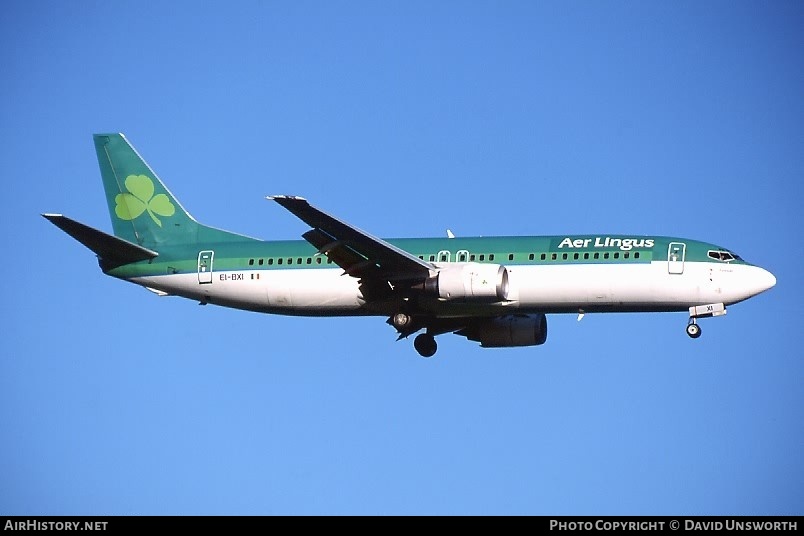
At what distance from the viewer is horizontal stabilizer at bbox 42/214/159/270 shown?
59656 millimetres

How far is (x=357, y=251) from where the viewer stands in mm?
59031

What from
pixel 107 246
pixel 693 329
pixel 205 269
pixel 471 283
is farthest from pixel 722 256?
pixel 107 246

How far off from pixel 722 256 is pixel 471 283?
10016 mm

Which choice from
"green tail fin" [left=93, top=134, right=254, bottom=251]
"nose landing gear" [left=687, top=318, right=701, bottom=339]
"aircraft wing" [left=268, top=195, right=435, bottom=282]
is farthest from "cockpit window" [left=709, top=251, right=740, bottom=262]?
"green tail fin" [left=93, top=134, right=254, bottom=251]

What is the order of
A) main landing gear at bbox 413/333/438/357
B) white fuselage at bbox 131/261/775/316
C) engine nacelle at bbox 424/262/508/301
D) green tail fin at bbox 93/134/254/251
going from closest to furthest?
engine nacelle at bbox 424/262/508/301
white fuselage at bbox 131/261/775/316
main landing gear at bbox 413/333/438/357
green tail fin at bbox 93/134/254/251

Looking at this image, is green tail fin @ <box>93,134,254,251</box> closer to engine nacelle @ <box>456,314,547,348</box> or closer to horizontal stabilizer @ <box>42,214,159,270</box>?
horizontal stabilizer @ <box>42,214,159,270</box>

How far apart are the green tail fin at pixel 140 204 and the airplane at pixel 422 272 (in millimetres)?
63

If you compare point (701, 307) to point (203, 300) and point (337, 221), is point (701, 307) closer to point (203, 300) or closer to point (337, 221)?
point (337, 221)

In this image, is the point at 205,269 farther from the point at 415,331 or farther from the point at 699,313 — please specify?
the point at 699,313

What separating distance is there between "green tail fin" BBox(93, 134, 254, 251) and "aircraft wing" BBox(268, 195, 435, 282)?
720cm

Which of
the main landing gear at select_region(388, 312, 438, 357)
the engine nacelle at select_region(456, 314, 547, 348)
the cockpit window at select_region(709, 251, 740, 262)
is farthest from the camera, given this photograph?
the engine nacelle at select_region(456, 314, 547, 348)

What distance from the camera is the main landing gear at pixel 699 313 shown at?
5769cm
